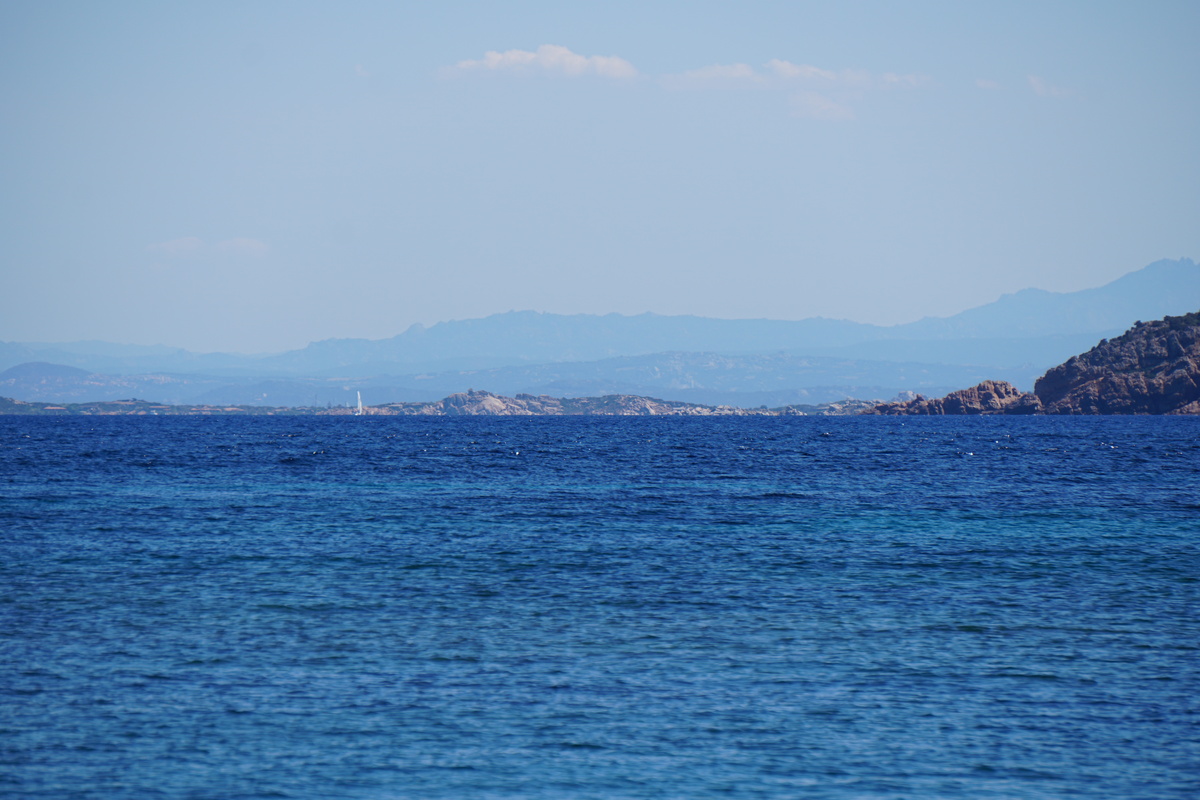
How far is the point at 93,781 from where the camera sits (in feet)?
65.3

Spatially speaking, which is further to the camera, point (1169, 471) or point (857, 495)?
point (1169, 471)

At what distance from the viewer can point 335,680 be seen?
25844mm

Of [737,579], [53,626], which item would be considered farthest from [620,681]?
[53,626]

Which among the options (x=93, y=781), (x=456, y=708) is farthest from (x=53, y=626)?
(x=456, y=708)

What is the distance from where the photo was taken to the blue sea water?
20.5 meters

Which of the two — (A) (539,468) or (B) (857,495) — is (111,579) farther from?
(A) (539,468)

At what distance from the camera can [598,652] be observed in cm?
2861

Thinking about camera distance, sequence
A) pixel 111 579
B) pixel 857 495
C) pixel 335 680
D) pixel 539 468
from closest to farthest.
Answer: pixel 335 680
pixel 111 579
pixel 857 495
pixel 539 468

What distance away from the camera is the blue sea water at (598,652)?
20516mm

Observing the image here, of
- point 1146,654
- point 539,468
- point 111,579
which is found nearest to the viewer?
point 1146,654

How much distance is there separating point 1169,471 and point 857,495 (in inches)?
1589

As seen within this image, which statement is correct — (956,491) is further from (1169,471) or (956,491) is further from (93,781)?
(93,781)

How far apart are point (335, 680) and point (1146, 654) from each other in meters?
22.2

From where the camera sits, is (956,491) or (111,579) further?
(956,491)
